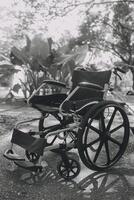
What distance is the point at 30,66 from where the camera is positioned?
367 inches

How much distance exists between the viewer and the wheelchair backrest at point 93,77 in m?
3.64

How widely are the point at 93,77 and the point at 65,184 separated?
4.32ft

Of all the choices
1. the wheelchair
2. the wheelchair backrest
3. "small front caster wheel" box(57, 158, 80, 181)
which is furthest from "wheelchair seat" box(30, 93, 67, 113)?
"small front caster wheel" box(57, 158, 80, 181)

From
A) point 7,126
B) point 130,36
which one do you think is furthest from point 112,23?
point 7,126

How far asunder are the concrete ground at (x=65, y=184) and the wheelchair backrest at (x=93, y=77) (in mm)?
937

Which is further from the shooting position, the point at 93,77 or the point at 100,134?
the point at 93,77

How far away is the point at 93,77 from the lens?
12.3 feet

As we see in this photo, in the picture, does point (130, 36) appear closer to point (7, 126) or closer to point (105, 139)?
point (7, 126)

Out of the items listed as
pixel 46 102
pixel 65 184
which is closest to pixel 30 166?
pixel 65 184

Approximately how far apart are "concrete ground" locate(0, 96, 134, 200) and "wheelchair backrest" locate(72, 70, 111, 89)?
0.94 meters

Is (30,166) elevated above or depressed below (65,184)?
above

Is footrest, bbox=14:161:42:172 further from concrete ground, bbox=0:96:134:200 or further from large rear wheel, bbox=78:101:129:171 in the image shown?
large rear wheel, bbox=78:101:129:171

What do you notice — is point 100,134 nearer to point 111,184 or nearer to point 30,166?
point 111,184

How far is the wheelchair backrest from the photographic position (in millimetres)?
3637
